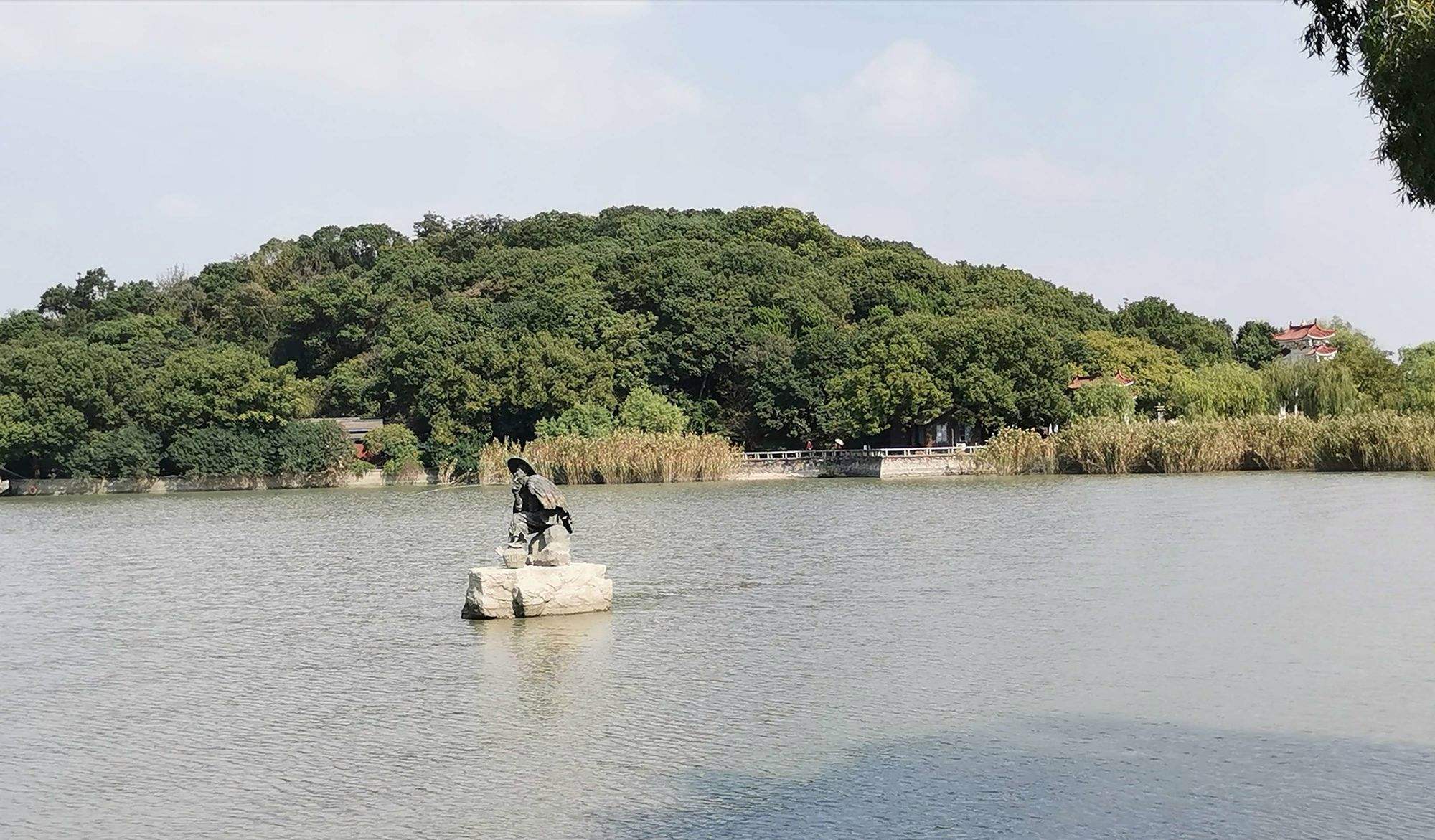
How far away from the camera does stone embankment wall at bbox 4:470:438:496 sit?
58812 mm

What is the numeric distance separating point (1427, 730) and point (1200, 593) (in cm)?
717

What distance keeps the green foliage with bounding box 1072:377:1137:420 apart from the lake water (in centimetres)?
3417

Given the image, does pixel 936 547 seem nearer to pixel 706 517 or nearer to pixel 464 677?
pixel 706 517

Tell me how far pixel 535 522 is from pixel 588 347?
47.2 meters

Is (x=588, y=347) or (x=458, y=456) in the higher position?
(x=588, y=347)

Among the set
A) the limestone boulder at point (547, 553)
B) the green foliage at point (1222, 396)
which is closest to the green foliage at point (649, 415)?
the green foliage at point (1222, 396)

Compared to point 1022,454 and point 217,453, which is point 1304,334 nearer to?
point 1022,454

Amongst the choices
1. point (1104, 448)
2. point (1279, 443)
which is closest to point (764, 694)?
point (1279, 443)

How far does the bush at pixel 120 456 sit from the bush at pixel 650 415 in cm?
1958

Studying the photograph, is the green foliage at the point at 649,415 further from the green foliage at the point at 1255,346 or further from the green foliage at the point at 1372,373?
the green foliage at the point at 1255,346

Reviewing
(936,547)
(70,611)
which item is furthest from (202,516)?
(936,547)

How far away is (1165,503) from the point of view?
31516 millimetres

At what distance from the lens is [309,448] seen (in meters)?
58.9

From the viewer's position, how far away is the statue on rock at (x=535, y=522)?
1605 centimetres
